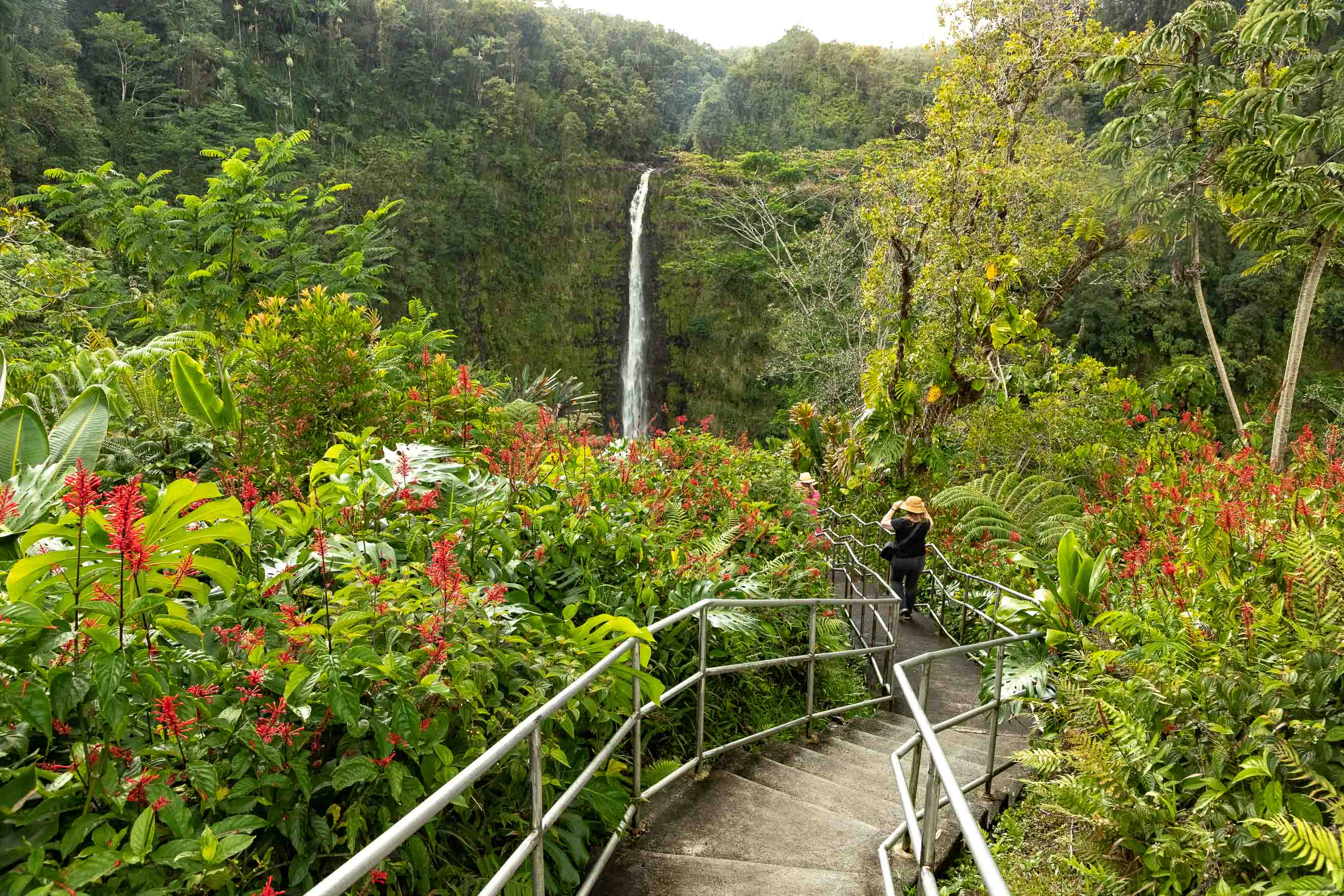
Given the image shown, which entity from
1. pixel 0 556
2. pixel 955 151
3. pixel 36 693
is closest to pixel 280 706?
→ pixel 36 693

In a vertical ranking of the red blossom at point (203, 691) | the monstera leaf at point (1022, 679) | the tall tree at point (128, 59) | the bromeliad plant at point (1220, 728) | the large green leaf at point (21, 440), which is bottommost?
the monstera leaf at point (1022, 679)

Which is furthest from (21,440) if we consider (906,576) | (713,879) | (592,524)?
(906,576)

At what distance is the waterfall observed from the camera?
2588 centimetres

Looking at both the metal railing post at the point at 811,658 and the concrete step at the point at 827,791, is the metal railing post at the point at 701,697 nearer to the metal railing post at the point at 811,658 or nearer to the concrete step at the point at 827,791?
the concrete step at the point at 827,791

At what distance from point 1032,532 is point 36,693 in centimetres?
932

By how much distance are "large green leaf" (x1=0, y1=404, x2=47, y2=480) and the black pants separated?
6682 millimetres

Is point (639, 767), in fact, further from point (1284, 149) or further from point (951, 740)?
point (1284, 149)

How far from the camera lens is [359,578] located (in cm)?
209

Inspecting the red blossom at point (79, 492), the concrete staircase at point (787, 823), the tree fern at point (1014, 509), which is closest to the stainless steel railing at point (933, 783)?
the concrete staircase at point (787, 823)

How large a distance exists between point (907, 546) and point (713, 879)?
5.30m

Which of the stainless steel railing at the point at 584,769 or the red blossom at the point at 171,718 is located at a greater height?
the red blossom at the point at 171,718

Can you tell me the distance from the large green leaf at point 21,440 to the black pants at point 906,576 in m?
6.68

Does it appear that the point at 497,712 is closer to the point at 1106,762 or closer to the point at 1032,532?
the point at 1106,762

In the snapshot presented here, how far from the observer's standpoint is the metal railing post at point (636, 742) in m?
2.86
